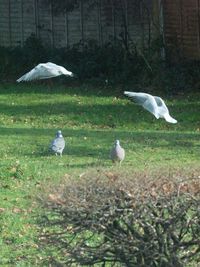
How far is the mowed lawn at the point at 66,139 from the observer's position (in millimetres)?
8148

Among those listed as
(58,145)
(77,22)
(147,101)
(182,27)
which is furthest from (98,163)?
(77,22)

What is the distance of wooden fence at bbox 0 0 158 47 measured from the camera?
811 inches

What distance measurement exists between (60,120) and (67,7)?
5806mm

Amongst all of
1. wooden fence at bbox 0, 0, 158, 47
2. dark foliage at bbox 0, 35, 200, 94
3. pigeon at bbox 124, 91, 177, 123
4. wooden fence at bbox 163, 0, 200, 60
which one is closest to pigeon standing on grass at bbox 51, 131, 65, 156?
pigeon at bbox 124, 91, 177, 123

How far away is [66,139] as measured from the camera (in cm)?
1327

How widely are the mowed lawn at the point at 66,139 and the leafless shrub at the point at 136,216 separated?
1.53 meters

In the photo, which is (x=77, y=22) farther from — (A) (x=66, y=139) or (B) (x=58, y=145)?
(B) (x=58, y=145)

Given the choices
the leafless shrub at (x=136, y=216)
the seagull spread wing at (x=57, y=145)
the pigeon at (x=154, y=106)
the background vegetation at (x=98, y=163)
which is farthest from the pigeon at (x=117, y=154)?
the leafless shrub at (x=136, y=216)

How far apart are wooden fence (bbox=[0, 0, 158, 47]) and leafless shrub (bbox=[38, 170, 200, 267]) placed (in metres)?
15.2

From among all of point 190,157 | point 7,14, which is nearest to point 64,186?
point 190,157

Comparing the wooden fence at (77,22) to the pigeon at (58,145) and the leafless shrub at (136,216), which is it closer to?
the pigeon at (58,145)

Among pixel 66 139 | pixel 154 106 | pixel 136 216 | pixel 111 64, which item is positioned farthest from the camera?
pixel 111 64

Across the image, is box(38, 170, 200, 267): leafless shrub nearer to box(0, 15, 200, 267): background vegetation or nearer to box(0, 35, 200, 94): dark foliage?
box(0, 15, 200, 267): background vegetation

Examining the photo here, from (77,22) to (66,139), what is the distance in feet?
29.2
